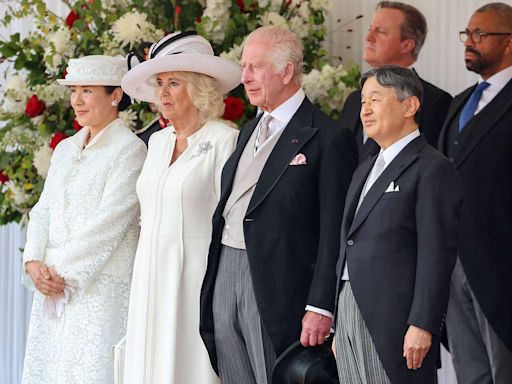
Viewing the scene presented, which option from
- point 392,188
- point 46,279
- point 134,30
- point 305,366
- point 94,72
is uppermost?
point 134,30

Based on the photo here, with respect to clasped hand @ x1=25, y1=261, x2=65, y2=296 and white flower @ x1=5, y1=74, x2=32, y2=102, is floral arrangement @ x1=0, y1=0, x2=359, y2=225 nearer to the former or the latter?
white flower @ x1=5, y1=74, x2=32, y2=102

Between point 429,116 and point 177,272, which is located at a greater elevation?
point 429,116

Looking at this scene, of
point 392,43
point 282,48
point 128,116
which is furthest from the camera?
point 128,116

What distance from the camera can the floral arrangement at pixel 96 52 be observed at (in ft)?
18.0

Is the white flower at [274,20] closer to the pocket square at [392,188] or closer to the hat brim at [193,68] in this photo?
the hat brim at [193,68]

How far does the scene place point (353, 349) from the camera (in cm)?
365

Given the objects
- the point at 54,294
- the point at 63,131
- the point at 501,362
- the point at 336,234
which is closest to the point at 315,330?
the point at 336,234

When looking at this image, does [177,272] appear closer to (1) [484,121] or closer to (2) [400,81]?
(2) [400,81]

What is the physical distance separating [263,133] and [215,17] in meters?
1.40

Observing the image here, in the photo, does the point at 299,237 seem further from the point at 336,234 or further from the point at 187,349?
the point at 187,349

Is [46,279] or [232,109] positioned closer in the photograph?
[46,279]

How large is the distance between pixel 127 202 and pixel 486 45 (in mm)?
1599

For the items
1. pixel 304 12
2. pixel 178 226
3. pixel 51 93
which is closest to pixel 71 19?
pixel 51 93

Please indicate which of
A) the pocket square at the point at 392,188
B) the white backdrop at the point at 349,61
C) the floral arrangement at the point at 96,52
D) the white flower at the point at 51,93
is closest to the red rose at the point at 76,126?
the floral arrangement at the point at 96,52
